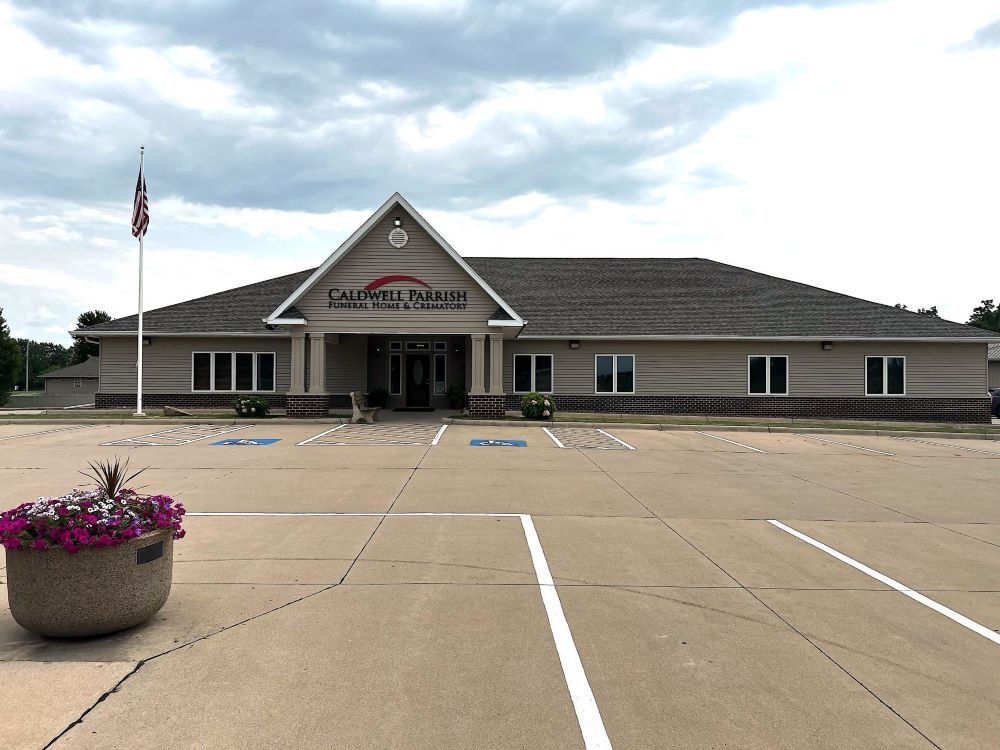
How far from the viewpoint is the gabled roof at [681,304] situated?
85.4ft

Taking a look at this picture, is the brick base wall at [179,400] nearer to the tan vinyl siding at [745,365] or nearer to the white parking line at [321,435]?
the white parking line at [321,435]

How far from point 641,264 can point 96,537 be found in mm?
31130

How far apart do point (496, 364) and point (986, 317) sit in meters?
115

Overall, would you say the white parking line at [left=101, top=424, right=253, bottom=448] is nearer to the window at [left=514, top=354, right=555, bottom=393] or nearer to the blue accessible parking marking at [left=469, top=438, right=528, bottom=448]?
the blue accessible parking marking at [left=469, top=438, right=528, bottom=448]

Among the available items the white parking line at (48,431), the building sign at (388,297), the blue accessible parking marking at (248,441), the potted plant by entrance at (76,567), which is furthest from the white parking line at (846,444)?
the white parking line at (48,431)

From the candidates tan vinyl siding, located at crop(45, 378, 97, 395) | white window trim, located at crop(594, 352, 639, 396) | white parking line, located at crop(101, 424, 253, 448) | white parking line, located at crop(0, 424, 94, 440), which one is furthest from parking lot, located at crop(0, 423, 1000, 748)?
tan vinyl siding, located at crop(45, 378, 97, 395)

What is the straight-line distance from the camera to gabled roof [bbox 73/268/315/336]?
25.8m

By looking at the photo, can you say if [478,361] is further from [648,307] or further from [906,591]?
[906,591]

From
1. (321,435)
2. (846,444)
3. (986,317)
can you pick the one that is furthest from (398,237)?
(986,317)

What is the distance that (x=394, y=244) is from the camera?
22656mm

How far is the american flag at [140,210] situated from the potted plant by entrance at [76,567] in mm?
21701

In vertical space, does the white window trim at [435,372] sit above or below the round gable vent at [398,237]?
below

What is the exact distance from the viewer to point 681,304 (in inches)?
1116

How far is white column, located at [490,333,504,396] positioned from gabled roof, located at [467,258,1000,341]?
301 centimetres
